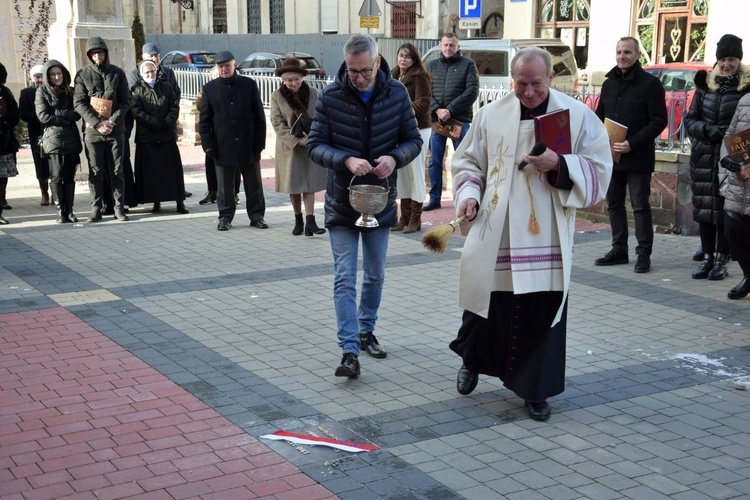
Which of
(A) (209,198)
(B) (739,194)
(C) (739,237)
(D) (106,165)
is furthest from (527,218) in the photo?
(A) (209,198)

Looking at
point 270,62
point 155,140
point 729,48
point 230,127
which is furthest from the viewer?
point 270,62

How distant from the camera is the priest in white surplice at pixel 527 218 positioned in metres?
5.35

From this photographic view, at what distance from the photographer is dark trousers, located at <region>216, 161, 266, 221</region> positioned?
448 inches

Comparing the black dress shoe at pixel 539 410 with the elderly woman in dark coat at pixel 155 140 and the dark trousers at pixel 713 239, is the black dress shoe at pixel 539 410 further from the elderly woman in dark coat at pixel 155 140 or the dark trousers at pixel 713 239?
the elderly woman in dark coat at pixel 155 140

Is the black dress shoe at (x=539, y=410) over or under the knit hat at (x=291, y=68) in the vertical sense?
under

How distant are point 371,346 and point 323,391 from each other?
76 centimetres

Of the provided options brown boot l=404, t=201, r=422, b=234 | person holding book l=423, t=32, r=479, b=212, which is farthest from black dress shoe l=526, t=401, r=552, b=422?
person holding book l=423, t=32, r=479, b=212

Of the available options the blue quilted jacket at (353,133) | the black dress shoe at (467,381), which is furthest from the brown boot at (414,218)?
the black dress shoe at (467,381)

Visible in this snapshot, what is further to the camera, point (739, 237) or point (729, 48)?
point (729, 48)

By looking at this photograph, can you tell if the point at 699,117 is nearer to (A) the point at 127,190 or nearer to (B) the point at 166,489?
(B) the point at 166,489

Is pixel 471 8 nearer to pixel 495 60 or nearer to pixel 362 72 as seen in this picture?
pixel 495 60

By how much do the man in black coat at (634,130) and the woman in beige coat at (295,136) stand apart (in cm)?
307

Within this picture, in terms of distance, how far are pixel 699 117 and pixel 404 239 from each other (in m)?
3.34

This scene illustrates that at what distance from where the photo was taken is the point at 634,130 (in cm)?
908
